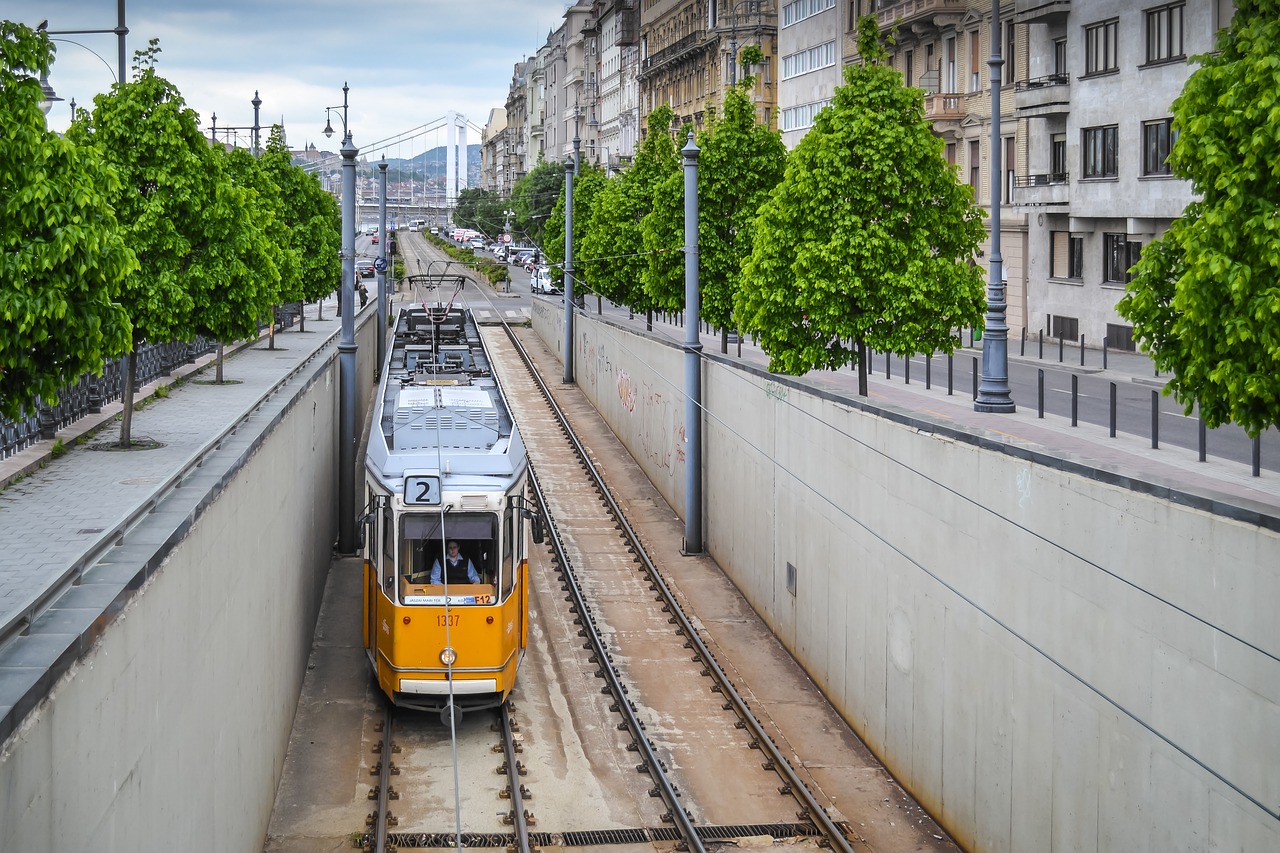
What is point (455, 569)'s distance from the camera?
51.5 ft

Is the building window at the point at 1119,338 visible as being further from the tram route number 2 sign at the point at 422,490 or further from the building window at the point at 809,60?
the tram route number 2 sign at the point at 422,490

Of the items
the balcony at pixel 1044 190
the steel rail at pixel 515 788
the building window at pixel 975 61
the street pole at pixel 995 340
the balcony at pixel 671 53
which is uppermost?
the balcony at pixel 671 53

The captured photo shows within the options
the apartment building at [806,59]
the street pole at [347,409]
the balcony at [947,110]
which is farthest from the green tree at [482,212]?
the street pole at [347,409]

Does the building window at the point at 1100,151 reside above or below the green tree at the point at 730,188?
above

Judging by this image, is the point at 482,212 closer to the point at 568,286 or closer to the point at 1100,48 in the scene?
the point at 568,286


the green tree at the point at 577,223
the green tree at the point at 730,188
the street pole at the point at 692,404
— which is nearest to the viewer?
the street pole at the point at 692,404

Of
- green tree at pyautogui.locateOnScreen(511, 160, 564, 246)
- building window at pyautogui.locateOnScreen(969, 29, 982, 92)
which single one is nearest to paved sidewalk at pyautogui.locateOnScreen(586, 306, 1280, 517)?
building window at pyautogui.locateOnScreen(969, 29, 982, 92)

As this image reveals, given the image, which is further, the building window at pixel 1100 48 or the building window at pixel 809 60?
the building window at pixel 809 60

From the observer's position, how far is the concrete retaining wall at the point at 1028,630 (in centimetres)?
899

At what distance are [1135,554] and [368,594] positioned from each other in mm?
9376

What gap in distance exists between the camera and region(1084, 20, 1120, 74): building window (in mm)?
44562

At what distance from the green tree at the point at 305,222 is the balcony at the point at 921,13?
22.7m

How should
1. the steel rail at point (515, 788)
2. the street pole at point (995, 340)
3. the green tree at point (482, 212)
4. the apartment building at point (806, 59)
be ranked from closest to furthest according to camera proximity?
1. the steel rail at point (515, 788)
2. the street pole at point (995, 340)
3. the apartment building at point (806, 59)
4. the green tree at point (482, 212)

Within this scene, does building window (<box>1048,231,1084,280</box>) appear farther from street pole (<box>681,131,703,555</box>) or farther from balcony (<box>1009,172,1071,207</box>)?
street pole (<box>681,131,703,555</box>)
